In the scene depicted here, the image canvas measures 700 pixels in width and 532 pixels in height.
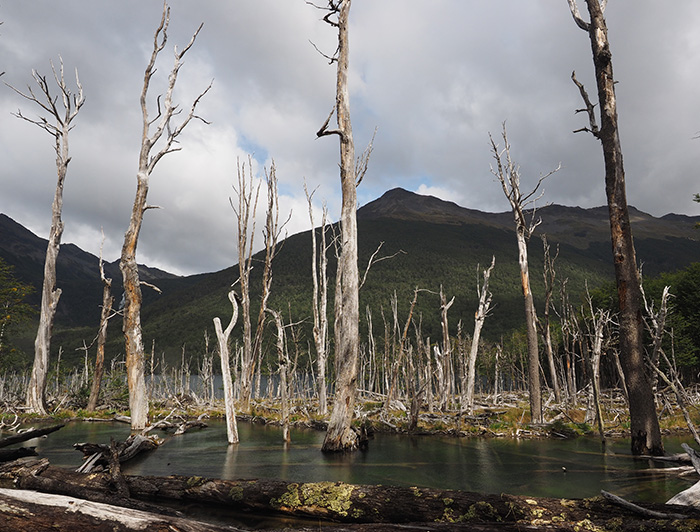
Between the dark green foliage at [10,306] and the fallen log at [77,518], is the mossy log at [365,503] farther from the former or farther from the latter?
the dark green foliage at [10,306]

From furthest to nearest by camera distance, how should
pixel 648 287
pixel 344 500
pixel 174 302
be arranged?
pixel 174 302 → pixel 648 287 → pixel 344 500

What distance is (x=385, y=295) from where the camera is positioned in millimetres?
109812

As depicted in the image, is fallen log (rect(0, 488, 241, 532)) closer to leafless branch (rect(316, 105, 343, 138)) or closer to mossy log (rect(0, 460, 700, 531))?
mossy log (rect(0, 460, 700, 531))

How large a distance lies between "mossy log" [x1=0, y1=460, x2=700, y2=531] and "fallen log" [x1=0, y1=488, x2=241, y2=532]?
0.97 meters

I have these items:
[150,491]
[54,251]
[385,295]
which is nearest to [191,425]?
[54,251]

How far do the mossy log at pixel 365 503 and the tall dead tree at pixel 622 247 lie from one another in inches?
257

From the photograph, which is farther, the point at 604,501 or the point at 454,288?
the point at 454,288

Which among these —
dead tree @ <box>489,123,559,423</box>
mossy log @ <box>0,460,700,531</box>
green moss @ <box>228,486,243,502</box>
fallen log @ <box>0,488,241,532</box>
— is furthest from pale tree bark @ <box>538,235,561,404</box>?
fallen log @ <box>0,488,241,532</box>

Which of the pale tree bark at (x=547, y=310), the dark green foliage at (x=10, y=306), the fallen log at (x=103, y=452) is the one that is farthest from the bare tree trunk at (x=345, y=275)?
the dark green foliage at (x=10, y=306)

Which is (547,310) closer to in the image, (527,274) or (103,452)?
(527,274)

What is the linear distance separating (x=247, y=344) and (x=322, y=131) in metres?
13.8

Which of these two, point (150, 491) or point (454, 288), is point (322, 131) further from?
point (454, 288)

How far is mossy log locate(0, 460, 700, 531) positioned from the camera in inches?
149

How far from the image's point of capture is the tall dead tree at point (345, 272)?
11.2 meters
